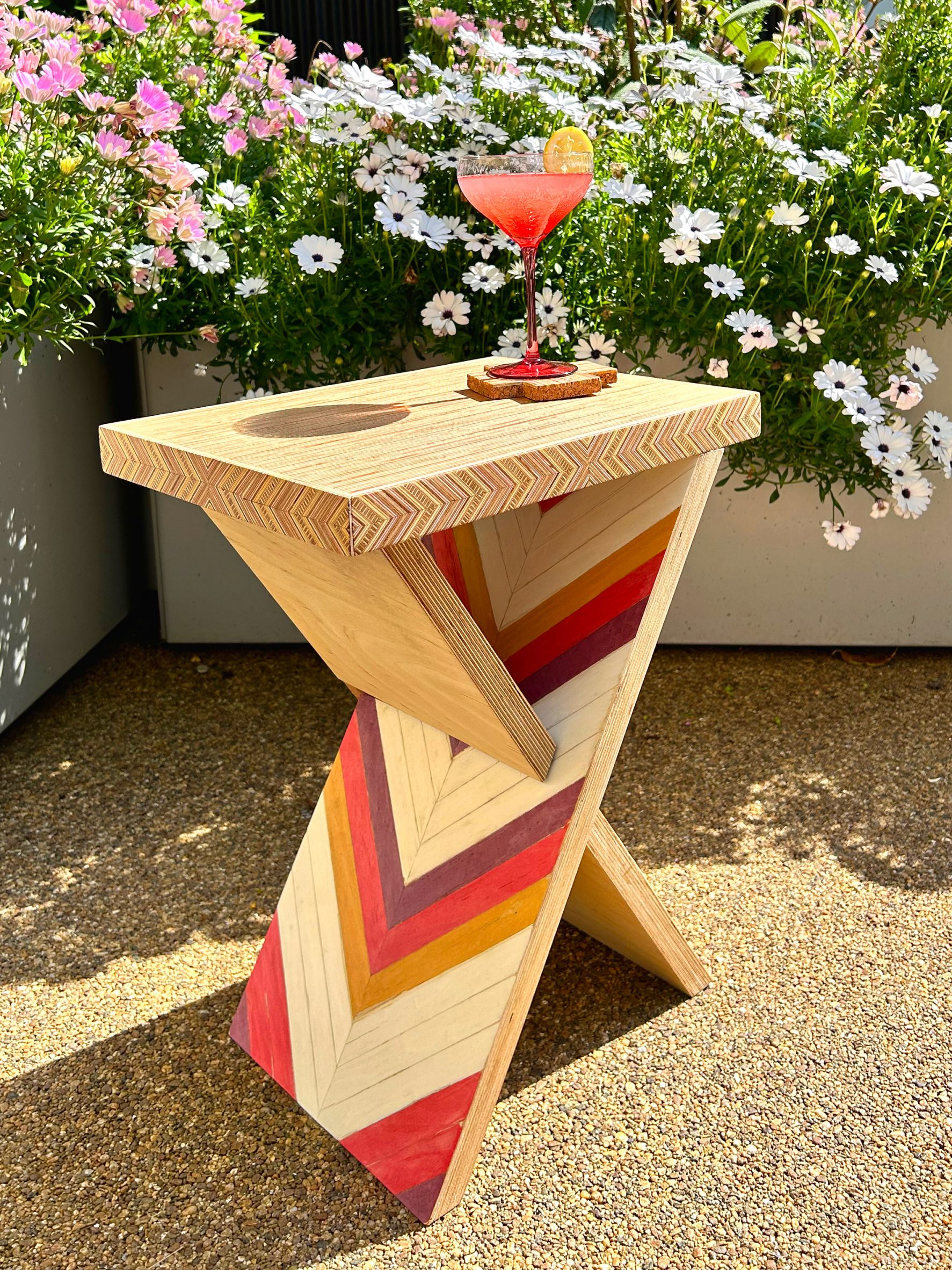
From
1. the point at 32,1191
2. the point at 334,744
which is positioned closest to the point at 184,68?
the point at 334,744

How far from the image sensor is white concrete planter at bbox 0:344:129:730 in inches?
89.2

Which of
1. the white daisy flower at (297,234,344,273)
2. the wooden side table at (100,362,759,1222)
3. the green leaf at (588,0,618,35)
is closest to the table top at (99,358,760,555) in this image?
the wooden side table at (100,362,759,1222)

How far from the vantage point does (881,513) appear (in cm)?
236

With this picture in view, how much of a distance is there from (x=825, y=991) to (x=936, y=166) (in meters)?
1.62

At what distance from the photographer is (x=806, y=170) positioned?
82.3 inches

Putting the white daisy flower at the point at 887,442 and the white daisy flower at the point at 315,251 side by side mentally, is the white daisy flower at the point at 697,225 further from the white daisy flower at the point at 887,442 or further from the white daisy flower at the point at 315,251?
the white daisy flower at the point at 315,251

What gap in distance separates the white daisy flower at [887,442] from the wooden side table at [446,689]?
35.8 inches

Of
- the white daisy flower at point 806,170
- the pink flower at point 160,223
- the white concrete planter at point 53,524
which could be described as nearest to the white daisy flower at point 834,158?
the white daisy flower at point 806,170

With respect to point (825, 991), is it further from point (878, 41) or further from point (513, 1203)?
point (878, 41)

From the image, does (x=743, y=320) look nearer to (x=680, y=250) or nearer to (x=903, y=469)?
(x=680, y=250)

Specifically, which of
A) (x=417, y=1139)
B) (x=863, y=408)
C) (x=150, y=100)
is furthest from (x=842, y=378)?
(x=417, y=1139)

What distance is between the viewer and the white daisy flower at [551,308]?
7.27 ft

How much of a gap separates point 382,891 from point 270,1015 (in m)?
0.26

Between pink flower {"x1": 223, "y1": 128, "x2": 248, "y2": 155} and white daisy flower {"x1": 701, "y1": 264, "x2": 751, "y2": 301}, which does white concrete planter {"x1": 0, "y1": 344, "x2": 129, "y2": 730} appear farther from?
white daisy flower {"x1": 701, "y1": 264, "x2": 751, "y2": 301}
